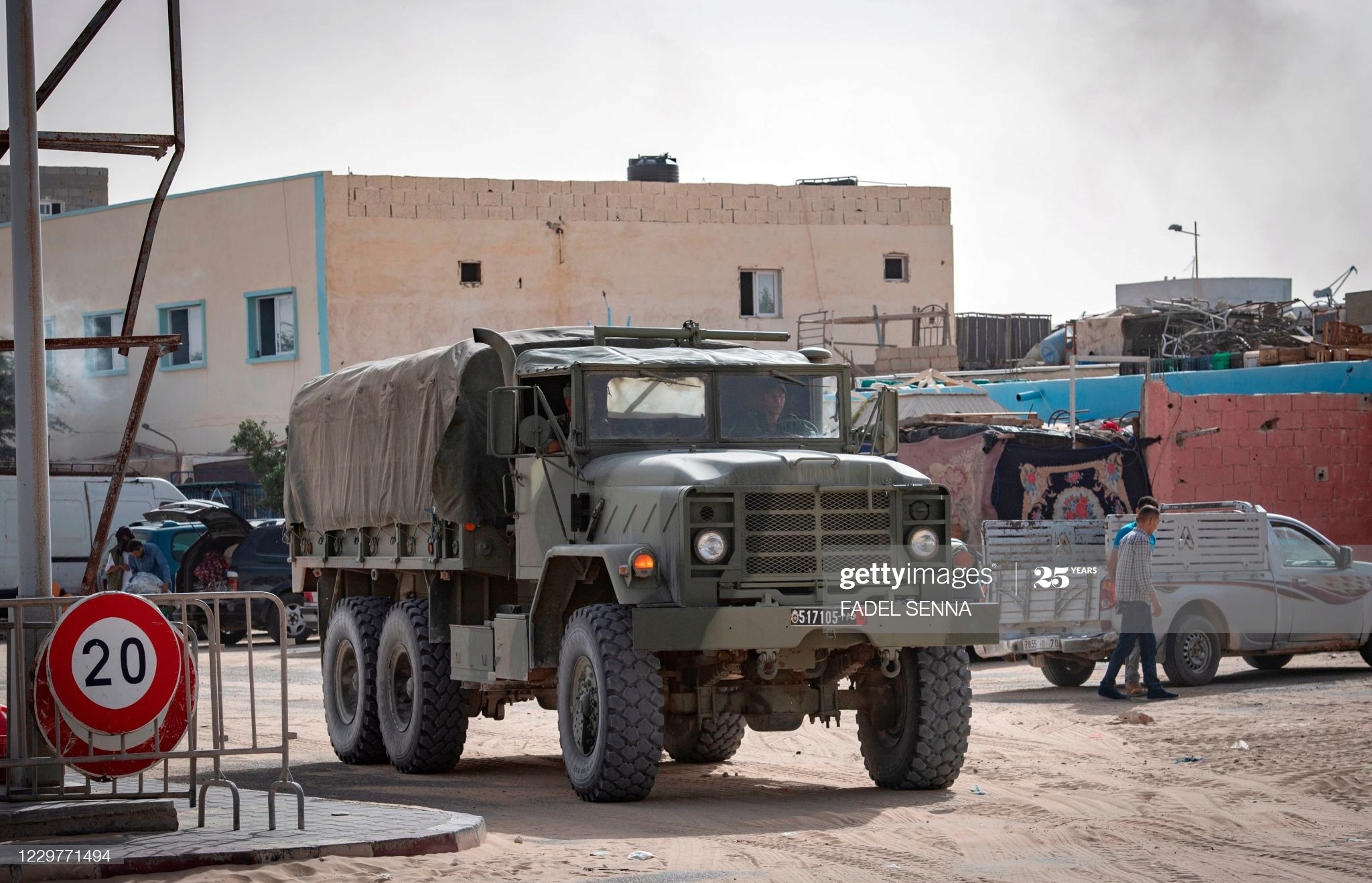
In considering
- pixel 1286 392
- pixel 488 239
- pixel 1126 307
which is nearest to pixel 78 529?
pixel 488 239

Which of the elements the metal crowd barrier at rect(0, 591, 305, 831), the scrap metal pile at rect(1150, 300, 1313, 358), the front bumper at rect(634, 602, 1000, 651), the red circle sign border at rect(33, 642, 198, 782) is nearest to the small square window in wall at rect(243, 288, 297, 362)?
the scrap metal pile at rect(1150, 300, 1313, 358)

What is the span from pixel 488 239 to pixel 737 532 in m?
29.3

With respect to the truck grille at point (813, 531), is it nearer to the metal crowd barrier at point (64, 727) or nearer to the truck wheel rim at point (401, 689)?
the metal crowd barrier at point (64, 727)

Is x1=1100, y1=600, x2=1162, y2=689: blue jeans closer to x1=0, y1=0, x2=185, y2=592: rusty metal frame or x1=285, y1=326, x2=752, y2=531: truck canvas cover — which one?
x1=285, y1=326, x2=752, y2=531: truck canvas cover

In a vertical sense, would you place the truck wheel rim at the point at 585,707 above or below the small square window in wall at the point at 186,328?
below

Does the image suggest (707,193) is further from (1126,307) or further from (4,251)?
(4,251)

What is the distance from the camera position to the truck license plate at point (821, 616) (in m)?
10.1

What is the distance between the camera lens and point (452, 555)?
12383 mm

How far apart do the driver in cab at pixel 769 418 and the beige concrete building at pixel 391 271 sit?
25465 mm

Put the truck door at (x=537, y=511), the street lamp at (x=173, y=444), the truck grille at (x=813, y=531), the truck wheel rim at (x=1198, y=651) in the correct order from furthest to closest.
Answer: the street lamp at (x=173, y=444)
the truck wheel rim at (x=1198, y=651)
the truck door at (x=537, y=511)
the truck grille at (x=813, y=531)

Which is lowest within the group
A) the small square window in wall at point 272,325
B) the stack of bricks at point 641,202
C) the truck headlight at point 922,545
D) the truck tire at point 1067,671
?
the truck tire at point 1067,671

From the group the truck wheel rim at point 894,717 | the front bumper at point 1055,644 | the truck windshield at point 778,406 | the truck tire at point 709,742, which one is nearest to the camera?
the truck wheel rim at point 894,717

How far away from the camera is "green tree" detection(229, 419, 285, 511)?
34.4 m

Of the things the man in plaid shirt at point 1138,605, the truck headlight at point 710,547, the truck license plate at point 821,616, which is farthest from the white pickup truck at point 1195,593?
the truck headlight at point 710,547
